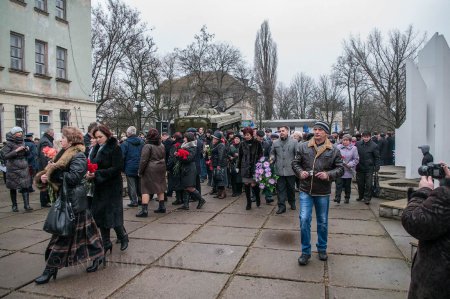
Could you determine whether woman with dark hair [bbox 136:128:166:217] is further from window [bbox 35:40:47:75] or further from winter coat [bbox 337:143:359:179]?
window [bbox 35:40:47:75]

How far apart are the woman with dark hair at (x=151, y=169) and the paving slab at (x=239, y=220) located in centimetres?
142

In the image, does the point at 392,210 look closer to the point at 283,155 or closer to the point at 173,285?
the point at 283,155

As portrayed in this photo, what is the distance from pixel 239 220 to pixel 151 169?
83.1 inches

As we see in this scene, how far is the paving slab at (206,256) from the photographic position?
15.4ft

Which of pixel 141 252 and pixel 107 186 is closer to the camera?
pixel 107 186

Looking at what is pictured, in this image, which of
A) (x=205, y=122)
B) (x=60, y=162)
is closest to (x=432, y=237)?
(x=60, y=162)

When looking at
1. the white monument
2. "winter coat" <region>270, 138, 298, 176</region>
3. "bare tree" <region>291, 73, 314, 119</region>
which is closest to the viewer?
"winter coat" <region>270, 138, 298, 176</region>

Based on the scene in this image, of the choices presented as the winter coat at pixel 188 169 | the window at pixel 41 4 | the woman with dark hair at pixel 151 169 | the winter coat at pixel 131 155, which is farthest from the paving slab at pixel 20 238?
the window at pixel 41 4

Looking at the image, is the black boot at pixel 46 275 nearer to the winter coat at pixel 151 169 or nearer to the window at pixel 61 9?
the winter coat at pixel 151 169

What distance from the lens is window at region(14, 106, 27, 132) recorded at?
17461 mm

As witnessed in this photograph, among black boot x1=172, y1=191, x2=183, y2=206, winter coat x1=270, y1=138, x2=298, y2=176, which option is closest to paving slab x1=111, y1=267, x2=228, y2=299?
winter coat x1=270, y1=138, x2=298, y2=176

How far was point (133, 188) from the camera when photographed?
28.6 ft

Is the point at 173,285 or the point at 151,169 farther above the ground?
the point at 151,169

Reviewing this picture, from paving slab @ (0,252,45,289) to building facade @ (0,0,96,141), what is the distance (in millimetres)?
13627
